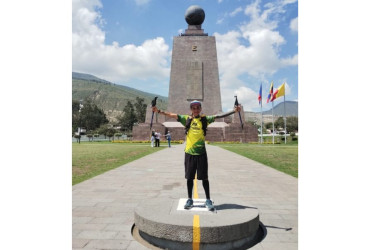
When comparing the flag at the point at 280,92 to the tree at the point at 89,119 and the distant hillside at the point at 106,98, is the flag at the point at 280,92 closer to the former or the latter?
the tree at the point at 89,119

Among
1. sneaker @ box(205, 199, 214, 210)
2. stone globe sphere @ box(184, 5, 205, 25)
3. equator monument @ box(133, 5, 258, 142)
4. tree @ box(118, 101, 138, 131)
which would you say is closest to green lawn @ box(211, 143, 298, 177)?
sneaker @ box(205, 199, 214, 210)

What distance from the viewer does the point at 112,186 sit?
23.0 ft

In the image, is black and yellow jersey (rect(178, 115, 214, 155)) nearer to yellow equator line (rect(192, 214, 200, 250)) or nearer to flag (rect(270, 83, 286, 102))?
yellow equator line (rect(192, 214, 200, 250))

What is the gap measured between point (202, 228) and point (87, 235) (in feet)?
5.60

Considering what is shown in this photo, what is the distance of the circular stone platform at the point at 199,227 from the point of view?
3.33 m

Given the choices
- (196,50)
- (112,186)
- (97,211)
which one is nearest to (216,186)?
(112,186)

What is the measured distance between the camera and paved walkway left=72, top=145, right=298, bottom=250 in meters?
3.72

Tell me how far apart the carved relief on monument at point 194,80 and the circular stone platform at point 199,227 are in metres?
31.2

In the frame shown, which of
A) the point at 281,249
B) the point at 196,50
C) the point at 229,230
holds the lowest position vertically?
the point at 281,249

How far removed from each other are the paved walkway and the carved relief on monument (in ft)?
83.2

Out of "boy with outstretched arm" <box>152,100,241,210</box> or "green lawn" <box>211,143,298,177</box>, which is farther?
"green lawn" <box>211,143,298,177</box>

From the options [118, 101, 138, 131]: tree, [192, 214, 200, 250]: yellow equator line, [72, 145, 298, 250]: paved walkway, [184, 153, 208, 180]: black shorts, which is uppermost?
[118, 101, 138, 131]: tree

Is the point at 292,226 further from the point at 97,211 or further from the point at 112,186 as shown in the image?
the point at 112,186

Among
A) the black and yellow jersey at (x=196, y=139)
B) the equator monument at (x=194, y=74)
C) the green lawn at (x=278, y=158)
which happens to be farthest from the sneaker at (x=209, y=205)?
the equator monument at (x=194, y=74)
